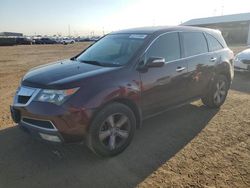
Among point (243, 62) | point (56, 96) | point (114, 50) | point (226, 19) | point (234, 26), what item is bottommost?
point (243, 62)

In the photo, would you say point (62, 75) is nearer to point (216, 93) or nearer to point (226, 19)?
point (216, 93)

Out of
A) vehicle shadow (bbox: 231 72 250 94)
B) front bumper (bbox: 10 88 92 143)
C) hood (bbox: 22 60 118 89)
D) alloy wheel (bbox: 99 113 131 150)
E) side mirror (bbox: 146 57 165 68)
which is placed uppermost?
side mirror (bbox: 146 57 165 68)

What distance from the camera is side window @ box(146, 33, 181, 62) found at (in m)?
4.50

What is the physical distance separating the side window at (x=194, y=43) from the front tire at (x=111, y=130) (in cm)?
194

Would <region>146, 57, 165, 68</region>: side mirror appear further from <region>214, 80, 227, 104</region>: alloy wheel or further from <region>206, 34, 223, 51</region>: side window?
<region>214, 80, 227, 104</region>: alloy wheel

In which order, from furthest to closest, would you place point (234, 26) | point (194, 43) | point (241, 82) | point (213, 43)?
point (234, 26) → point (241, 82) → point (213, 43) → point (194, 43)

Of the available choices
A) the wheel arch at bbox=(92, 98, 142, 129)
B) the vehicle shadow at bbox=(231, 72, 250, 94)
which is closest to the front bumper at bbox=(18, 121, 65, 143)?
the wheel arch at bbox=(92, 98, 142, 129)

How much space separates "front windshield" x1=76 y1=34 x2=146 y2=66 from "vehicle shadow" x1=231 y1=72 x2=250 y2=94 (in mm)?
4780

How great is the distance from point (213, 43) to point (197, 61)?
40.1 inches

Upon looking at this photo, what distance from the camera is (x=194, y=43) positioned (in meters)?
5.42

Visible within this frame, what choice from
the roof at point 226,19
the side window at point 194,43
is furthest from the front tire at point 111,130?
the roof at point 226,19

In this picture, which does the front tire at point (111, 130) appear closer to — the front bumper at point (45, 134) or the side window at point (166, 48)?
the front bumper at point (45, 134)

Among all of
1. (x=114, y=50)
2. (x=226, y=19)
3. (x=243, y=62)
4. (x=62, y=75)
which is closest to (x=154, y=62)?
(x=114, y=50)

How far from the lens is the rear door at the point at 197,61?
5.15m
